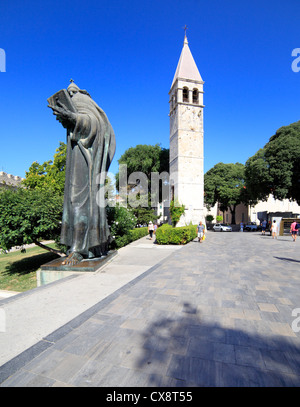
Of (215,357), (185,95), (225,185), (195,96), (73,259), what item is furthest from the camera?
(225,185)

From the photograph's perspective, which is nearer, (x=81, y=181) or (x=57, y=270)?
(x=57, y=270)

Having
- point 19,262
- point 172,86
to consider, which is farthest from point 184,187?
point 19,262

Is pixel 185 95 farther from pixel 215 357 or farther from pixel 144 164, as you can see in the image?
pixel 215 357

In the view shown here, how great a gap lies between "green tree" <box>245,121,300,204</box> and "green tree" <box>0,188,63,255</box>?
22273 mm

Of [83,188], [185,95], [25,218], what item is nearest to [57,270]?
[83,188]

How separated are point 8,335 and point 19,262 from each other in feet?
35.3

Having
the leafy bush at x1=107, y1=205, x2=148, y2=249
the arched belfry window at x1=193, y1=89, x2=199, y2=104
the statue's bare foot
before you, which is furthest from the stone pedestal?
the arched belfry window at x1=193, y1=89, x2=199, y2=104

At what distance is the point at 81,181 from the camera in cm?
600

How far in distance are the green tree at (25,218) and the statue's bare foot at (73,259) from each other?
3.27 metres

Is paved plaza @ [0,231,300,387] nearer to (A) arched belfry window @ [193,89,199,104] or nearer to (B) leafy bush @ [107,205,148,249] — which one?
(B) leafy bush @ [107,205,148,249]

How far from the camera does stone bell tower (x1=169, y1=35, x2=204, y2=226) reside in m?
26.0

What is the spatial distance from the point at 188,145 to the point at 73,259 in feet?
77.6

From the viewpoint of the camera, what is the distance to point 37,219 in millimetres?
8664

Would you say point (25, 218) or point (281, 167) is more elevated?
point (281, 167)
